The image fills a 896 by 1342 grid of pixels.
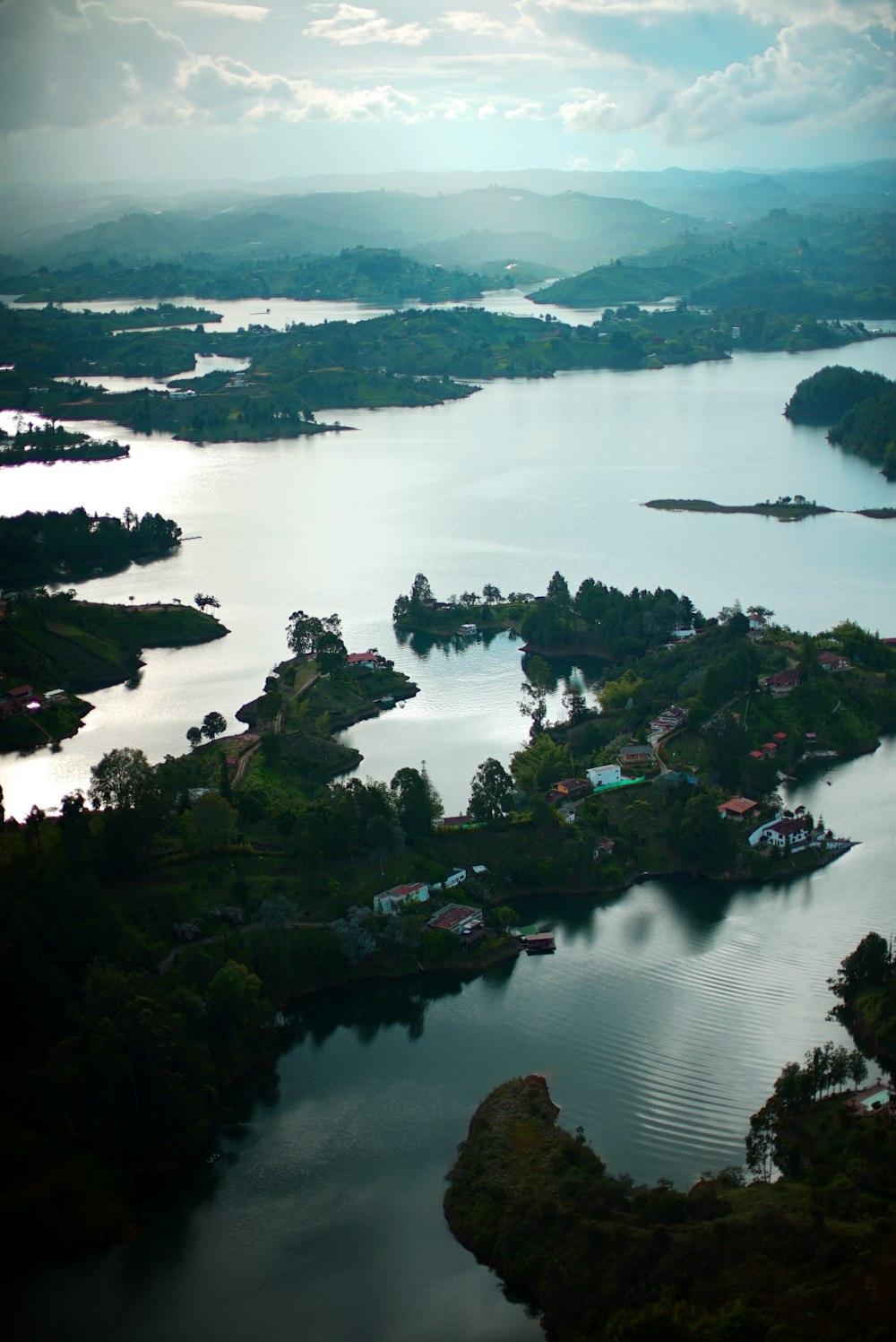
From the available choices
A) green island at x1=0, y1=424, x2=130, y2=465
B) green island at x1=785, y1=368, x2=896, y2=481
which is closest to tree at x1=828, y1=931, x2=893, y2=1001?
green island at x1=785, y1=368, x2=896, y2=481

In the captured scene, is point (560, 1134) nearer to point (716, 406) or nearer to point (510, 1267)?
point (510, 1267)

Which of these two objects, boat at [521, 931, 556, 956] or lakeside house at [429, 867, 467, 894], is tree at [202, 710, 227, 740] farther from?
boat at [521, 931, 556, 956]

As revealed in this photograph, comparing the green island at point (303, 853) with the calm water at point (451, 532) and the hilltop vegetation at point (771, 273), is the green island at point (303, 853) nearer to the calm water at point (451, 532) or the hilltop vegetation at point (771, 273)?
the calm water at point (451, 532)

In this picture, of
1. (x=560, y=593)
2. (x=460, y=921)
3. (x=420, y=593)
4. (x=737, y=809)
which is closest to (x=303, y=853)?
(x=460, y=921)

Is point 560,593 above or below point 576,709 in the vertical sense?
above

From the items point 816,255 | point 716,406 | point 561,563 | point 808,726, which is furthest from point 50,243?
point 808,726

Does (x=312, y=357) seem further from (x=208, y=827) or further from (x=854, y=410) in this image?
(x=208, y=827)

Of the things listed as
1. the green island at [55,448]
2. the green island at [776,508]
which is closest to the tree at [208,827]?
the green island at [776,508]
